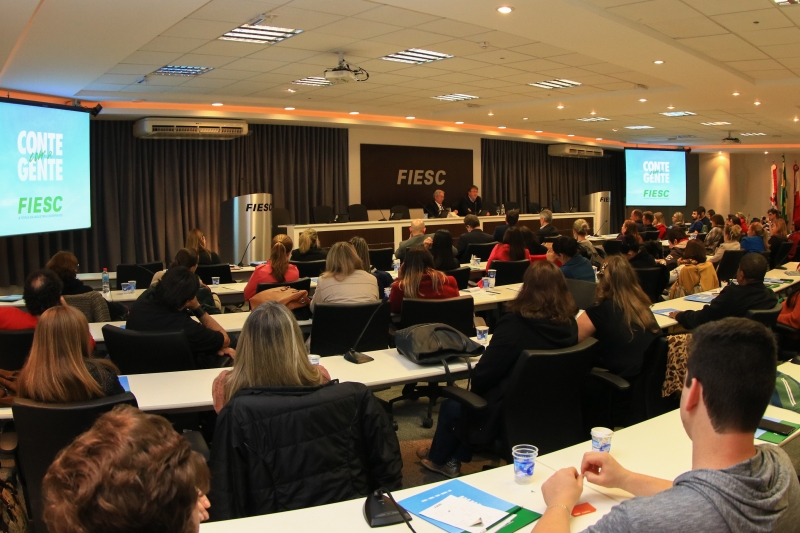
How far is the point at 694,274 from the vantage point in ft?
20.5

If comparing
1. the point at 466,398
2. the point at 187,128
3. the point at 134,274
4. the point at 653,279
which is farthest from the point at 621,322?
Result: the point at 187,128

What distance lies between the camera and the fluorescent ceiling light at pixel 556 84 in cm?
891

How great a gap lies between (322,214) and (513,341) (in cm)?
908

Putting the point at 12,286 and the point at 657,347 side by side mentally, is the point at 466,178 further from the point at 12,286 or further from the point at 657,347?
the point at 657,347

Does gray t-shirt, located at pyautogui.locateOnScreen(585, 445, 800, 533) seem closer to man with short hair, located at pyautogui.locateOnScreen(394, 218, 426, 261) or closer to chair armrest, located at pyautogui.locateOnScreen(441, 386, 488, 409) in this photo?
chair armrest, located at pyautogui.locateOnScreen(441, 386, 488, 409)

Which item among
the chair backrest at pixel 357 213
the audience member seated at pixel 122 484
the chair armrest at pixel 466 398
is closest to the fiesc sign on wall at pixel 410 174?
the chair backrest at pixel 357 213

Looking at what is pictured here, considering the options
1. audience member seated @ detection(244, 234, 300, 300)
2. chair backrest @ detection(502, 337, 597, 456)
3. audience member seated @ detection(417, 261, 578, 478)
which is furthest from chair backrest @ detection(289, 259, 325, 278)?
chair backrest @ detection(502, 337, 597, 456)

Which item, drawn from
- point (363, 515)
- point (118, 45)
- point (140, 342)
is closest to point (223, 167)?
point (118, 45)

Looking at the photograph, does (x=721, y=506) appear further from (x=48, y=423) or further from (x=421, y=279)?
(x=421, y=279)

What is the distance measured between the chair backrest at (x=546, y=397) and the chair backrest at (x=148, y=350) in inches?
67.8

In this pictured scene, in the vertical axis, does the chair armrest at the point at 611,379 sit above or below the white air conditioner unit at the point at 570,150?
below

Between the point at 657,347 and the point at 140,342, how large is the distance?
8.82 feet

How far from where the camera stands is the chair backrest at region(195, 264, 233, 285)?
688 centimetres

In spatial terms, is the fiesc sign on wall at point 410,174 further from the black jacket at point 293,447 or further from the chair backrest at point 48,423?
the black jacket at point 293,447
